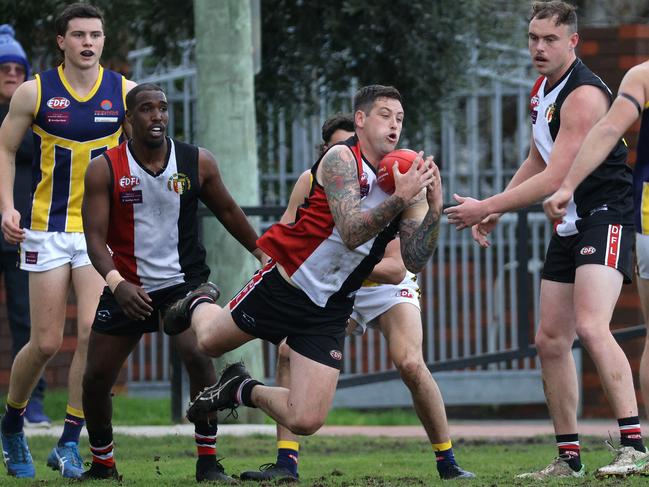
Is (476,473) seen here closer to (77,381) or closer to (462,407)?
(77,381)

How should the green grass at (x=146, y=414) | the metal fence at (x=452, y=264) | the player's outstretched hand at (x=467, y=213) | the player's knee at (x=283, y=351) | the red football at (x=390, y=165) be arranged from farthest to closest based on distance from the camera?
the metal fence at (x=452, y=264)
the green grass at (x=146, y=414)
the player's knee at (x=283, y=351)
the player's outstretched hand at (x=467, y=213)
the red football at (x=390, y=165)

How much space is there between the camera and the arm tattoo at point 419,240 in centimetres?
651

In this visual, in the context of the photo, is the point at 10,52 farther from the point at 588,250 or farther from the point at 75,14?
the point at 588,250

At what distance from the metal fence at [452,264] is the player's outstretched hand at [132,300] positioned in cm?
619

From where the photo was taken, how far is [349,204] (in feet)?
21.2

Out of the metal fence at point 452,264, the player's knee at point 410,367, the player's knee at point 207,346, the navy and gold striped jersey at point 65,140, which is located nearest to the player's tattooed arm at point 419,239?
the player's knee at point 410,367

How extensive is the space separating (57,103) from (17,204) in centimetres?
260

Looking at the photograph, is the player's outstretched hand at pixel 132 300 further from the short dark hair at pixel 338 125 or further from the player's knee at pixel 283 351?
the short dark hair at pixel 338 125

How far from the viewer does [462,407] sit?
13828mm

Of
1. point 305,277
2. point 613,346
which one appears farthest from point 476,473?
point 305,277

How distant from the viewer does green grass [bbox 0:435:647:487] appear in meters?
7.30

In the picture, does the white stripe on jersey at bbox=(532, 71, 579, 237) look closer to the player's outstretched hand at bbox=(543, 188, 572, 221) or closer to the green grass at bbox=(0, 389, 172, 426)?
the player's outstretched hand at bbox=(543, 188, 572, 221)

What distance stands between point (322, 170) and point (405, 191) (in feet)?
1.69

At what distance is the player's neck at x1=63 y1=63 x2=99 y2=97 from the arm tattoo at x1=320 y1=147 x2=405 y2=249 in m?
1.98
